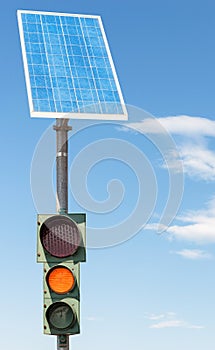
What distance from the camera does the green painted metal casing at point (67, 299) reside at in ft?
27.4

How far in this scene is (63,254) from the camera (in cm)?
848

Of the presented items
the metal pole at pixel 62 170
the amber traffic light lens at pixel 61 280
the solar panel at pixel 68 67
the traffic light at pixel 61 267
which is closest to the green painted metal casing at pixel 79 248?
the traffic light at pixel 61 267

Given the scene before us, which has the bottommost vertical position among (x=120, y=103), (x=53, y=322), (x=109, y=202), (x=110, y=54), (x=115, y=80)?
(x=53, y=322)

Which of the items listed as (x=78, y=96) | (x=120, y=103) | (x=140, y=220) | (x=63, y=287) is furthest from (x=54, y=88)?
(x=63, y=287)

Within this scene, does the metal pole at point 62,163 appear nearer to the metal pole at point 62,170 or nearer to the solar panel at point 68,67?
the metal pole at point 62,170

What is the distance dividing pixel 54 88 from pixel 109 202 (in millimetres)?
2485

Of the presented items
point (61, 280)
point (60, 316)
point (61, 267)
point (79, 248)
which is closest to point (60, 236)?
point (79, 248)

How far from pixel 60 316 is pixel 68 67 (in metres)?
4.71

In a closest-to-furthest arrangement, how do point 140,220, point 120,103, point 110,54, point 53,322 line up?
1. point 53,322
2. point 140,220
3. point 120,103
4. point 110,54

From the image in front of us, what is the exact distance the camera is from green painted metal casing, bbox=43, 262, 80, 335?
27.4ft

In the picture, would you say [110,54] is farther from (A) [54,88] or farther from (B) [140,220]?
(B) [140,220]

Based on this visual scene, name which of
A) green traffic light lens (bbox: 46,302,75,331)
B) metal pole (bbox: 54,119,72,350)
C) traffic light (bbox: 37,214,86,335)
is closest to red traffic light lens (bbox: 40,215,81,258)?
traffic light (bbox: 37,214,86,335)

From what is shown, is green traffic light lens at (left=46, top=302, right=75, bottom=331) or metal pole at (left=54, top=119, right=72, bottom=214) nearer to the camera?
green traffic light lens at (left=46, top=302, right=75, bottom=331)

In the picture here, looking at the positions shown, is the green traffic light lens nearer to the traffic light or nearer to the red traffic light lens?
the traffic light
